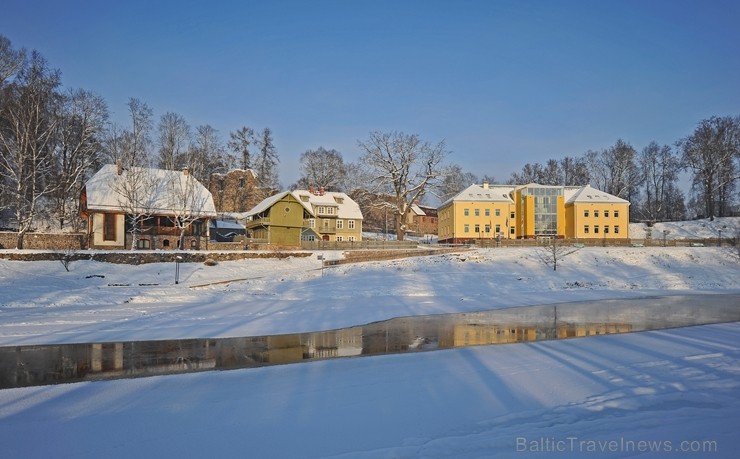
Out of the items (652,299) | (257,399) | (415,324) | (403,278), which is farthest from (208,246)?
(257,399)

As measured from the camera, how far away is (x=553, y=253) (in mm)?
38656

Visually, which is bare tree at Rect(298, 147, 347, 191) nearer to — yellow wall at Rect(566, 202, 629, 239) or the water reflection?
yellow wall at Rect(566, 202, 629, 239)

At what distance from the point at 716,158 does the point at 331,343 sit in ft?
250

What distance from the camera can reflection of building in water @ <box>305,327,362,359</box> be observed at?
Result: 43.3 feet

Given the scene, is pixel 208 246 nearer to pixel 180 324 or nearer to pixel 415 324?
pixel 180 324

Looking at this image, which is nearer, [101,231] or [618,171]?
[101,231]

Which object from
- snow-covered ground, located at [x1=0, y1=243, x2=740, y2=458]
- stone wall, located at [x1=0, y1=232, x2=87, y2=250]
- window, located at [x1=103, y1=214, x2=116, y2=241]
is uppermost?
window, located at [x1=103, y1=214, x2=116, y2=241]

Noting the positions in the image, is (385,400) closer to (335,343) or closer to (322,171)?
(335,343)

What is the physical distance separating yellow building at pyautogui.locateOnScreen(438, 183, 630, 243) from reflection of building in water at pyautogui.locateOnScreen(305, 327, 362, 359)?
45.7m

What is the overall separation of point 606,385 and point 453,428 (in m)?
3.93

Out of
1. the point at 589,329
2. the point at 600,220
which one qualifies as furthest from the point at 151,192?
the point at 600,220

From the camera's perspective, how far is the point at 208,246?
1772 inches

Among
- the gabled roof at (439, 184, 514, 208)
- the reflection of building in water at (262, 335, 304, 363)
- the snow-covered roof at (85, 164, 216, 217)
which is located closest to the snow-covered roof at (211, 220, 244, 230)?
the snow-covered roof at (85, 164, 216, 217)

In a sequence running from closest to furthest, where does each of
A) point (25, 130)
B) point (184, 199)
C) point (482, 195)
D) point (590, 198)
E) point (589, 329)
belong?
point (589, 329) → point (25, 130) → point (184, 199) → point (590, 198) → point (482, 195)
